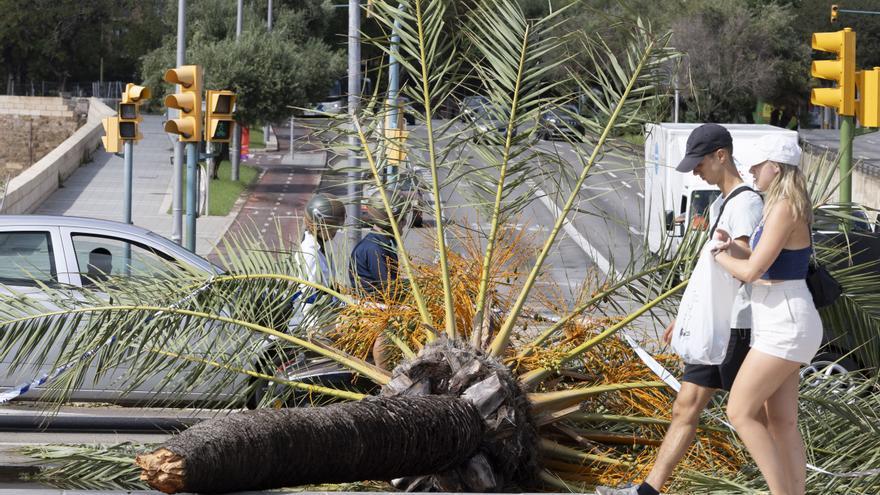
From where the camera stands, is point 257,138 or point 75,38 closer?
point 257,138

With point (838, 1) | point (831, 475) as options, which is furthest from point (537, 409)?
point (838, 1)

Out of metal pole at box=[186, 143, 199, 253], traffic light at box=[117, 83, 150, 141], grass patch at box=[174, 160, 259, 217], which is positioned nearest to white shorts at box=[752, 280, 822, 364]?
metal pole at box=[186, 143, 199, 253]

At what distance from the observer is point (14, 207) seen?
28.9 m

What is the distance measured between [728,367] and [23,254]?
17.2 feet

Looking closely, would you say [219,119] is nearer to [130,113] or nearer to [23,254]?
[130,113]

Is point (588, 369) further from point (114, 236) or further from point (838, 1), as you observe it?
point (838, 1)

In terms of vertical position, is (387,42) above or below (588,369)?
above

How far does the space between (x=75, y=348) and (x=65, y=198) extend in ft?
103

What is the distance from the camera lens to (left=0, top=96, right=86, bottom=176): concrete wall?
61.7 meters

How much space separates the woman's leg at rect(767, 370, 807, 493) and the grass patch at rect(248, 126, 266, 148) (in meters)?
51.5

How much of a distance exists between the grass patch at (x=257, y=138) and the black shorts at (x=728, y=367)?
51.3 meters

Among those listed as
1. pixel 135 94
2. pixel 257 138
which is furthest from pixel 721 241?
pixel 257 138

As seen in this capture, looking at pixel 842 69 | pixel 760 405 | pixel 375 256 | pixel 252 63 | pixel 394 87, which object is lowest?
pixel 760 405

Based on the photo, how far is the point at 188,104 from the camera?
58.4 ft
